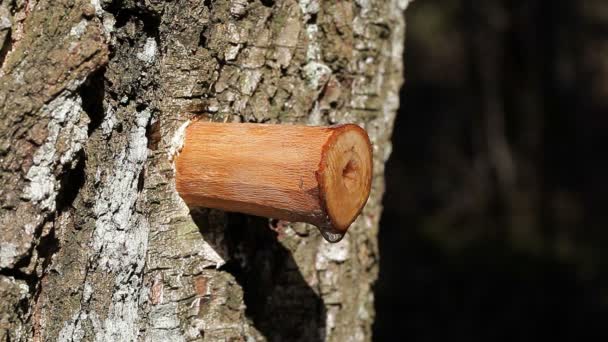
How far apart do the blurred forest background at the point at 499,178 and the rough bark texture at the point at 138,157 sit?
3.81m

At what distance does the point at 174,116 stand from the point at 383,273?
4.54 meters

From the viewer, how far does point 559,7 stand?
21.4ft

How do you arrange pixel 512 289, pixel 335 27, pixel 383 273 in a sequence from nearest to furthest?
1. pixel 335 27
2. pixel 512 289
3. pixel 383 273

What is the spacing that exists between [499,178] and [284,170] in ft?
18.3

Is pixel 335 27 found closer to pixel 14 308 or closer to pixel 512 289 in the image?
pixel 14 308

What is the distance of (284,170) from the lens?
117cm

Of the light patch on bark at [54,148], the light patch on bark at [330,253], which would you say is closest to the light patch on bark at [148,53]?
the light patch on bark at [54,148]

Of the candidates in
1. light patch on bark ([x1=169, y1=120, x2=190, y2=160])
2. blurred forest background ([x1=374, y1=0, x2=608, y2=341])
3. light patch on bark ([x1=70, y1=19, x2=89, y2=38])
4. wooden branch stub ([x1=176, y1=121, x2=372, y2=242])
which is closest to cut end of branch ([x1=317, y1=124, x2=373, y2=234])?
wooden branch stub ([x1=176, y1=121, x2=372, y2=242])

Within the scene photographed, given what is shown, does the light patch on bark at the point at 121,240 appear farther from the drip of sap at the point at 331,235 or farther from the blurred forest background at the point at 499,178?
the blurred forest background at the point at 499,178

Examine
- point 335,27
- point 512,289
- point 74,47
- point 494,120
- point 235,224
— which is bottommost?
point 235,224

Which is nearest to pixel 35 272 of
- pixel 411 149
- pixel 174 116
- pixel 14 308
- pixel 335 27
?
pixel 14 308

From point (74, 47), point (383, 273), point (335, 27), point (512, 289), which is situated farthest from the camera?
point (383, 273)

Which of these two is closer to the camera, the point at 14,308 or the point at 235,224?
the point at 14,308

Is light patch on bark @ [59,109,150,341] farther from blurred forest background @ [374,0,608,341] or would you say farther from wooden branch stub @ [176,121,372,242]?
blurred forest background @ [374,0,608,341]
